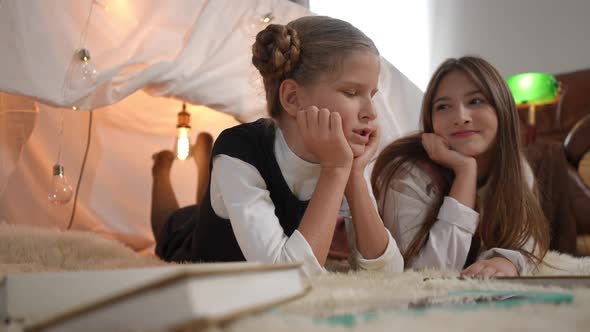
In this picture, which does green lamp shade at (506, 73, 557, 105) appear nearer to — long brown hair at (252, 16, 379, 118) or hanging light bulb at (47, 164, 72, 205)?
long brown hair at (252, 16, 379, 118)

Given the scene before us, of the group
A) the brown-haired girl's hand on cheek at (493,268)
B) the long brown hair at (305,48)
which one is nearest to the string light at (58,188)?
the long brown hair at (305,48)

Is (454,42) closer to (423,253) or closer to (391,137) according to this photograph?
(391,137)

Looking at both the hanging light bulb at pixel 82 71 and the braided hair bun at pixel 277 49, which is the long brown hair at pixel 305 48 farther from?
the hanging light bulb at pixel 82 71

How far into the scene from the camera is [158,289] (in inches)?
9.8

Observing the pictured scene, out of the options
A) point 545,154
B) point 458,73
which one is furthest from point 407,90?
point 458,73

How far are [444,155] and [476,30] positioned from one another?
87.6 inches

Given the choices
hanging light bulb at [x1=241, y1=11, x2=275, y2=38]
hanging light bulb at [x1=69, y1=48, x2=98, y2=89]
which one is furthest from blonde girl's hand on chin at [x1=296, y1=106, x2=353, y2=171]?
hanging light bulb at [x1=241, y1=11, x2=275, y2=38]

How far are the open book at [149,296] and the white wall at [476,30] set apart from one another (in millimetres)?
2317

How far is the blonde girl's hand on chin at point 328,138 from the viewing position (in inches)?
29.4

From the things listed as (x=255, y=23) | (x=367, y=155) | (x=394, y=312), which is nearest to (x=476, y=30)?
(x=255, y=23)

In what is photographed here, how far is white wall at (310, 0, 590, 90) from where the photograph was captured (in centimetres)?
268

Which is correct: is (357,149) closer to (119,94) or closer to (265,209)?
(265,209)

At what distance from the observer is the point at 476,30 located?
2.99m

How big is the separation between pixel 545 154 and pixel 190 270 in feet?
5.01
